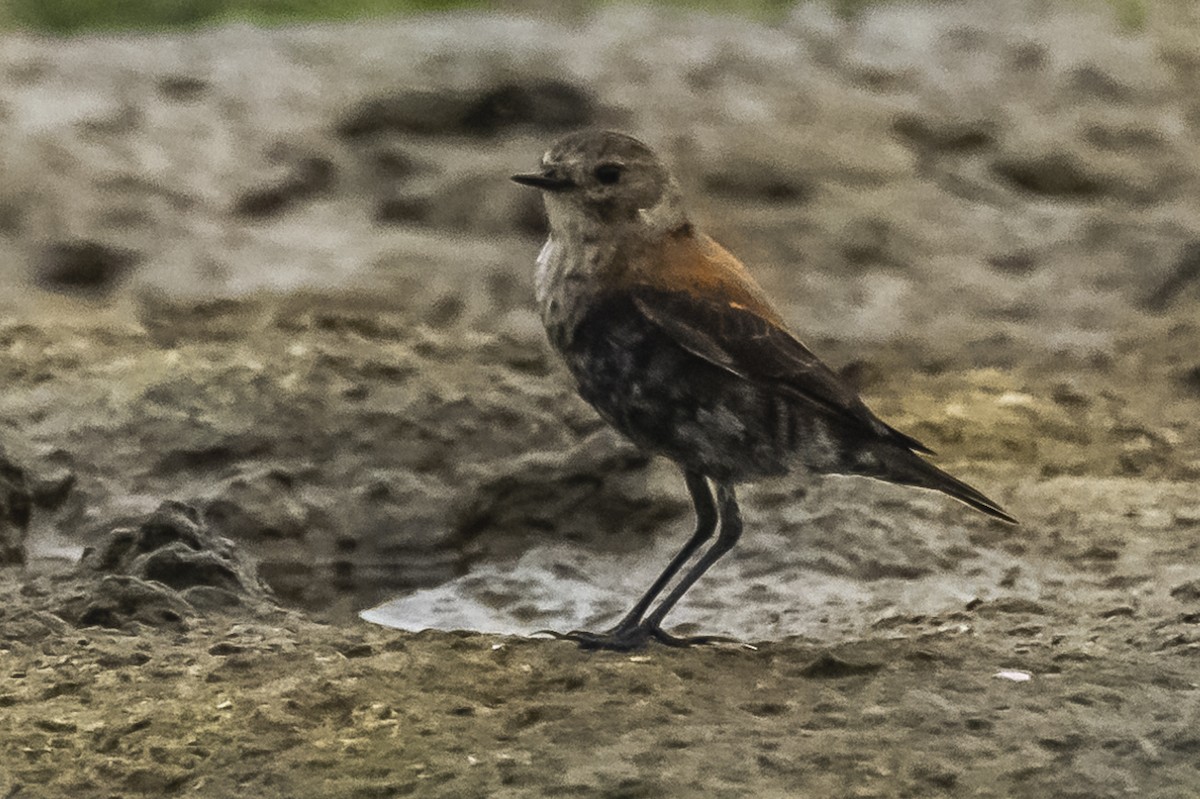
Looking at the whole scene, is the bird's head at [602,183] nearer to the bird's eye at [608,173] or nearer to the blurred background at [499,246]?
the bird's eye at [608,173]

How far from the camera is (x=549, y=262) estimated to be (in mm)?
4117

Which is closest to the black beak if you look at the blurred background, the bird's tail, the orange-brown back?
the orange-brown back

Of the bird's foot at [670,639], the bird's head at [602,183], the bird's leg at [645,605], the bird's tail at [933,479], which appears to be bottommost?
the bird's foot at [670,639]

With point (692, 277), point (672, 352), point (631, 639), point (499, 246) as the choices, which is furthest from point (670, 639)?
point (499, 246)

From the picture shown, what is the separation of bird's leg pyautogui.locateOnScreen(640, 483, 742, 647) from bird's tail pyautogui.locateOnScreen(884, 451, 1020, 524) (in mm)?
408

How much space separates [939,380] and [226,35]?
15.3 ft

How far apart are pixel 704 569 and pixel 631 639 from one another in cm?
31

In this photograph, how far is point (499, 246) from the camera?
25.2ft

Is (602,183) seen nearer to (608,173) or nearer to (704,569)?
(608,173)

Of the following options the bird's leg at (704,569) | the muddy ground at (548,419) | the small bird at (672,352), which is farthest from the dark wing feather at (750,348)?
the muddy ground at (548,419)

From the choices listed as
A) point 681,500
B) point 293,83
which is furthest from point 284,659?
point 293,83

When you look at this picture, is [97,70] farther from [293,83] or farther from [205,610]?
[205,610]

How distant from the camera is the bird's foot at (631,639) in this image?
390 centimetres

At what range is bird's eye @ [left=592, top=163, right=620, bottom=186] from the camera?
4051 mm
